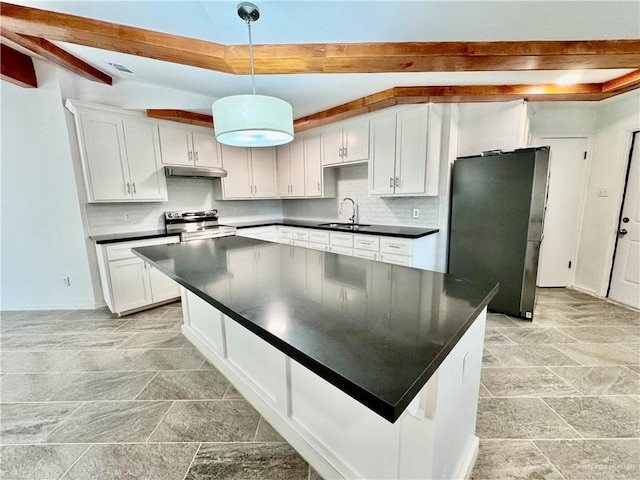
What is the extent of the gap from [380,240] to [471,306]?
2.27 m

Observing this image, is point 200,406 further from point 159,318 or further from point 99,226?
point 99,226

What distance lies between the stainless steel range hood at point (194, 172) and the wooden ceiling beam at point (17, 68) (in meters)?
1.50

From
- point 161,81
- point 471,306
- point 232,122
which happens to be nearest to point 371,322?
point 471,306

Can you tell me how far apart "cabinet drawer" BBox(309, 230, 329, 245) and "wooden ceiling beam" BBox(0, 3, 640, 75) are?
2.10 meters

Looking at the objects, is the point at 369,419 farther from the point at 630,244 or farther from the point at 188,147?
the point at 630,244

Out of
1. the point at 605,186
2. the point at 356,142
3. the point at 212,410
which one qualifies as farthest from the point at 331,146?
the point at 605,186

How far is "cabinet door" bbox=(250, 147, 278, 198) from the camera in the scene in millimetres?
4695

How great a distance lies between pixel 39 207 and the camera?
3.26 meters

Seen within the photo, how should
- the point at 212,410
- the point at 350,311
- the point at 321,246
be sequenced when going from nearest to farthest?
the point at 350,311 < the point at 212,410 < the point at 321,246

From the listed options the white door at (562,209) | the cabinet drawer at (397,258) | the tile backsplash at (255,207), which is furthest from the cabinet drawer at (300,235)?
the white door at (562,209)

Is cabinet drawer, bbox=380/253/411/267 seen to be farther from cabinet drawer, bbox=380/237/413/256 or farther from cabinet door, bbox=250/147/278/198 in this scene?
cabinet door, bbox=250/147/278/198

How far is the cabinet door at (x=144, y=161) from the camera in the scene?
3.39 m

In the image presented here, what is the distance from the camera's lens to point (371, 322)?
92 centimetres

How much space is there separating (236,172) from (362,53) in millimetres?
2878
